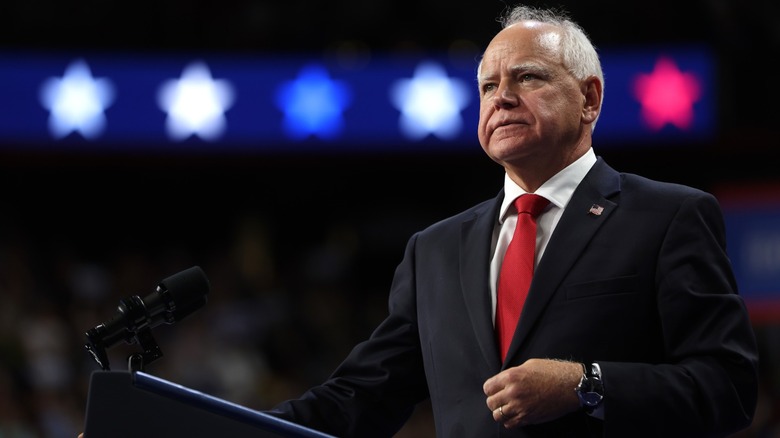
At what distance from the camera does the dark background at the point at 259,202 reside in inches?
270

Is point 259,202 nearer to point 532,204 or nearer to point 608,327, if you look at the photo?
point 532,204

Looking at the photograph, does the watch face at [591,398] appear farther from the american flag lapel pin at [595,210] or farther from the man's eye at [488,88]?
the man's eye at [488,88]

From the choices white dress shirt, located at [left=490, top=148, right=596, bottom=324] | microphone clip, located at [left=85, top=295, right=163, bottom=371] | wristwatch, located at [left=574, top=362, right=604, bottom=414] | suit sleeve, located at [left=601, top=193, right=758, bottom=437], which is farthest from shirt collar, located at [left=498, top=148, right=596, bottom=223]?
microphone clip, located at [left=85, top=295, right=163, bottom=371]

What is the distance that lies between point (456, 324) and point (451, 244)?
209 millimetres

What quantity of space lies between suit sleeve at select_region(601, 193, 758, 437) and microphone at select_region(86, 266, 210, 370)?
0.72m

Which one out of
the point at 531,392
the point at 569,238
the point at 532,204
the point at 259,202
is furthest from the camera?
the point at 259,202

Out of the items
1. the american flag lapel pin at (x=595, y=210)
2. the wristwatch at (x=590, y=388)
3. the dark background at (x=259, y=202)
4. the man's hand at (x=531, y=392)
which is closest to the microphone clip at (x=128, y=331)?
the man's hand at (x=531, y=392)

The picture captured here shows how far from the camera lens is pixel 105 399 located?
194 cm

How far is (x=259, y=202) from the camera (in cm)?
901

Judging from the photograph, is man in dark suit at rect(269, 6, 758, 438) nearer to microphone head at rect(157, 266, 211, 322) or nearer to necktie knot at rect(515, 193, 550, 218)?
necktie knot at rect(515, 193, 550, 218)

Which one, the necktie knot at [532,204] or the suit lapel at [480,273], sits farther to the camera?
the necktie knot at [532,204]

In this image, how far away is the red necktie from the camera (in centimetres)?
220

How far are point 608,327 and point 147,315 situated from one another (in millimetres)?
785

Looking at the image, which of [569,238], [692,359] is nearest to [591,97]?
[569,238]
